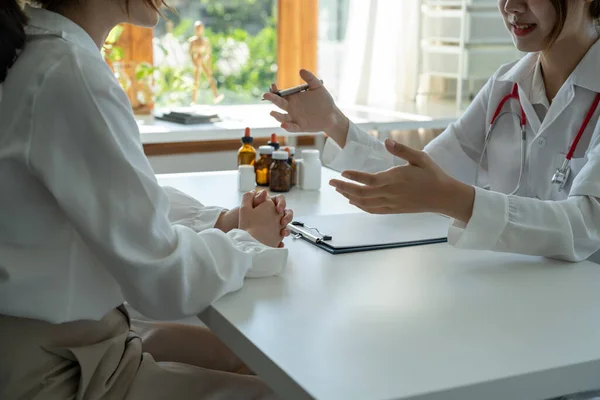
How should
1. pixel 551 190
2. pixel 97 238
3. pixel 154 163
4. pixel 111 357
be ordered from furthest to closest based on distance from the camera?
pixel 154 163 < pixel 551 190 < pixel 111 357 < pixel 97 238

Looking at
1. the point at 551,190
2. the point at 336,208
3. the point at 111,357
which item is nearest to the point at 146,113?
the point at 336,208

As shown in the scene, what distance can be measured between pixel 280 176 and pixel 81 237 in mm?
901

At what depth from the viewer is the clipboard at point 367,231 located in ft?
4.44

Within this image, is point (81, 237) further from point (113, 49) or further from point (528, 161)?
point (113, 49)

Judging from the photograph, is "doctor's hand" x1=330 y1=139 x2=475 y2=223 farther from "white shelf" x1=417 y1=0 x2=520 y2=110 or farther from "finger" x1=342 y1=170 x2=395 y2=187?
"white shelf" x1=417 y1=0 x2=520 y2=110

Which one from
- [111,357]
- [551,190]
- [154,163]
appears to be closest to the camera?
[111,357]

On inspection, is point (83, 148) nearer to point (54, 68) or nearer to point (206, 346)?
point (54, 68)

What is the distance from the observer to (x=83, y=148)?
945mm

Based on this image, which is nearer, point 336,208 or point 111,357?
point 111,357

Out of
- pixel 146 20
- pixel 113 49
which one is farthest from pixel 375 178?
pixel 113 49

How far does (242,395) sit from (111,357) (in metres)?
0.19

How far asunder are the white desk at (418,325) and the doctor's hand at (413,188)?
0.09 metres

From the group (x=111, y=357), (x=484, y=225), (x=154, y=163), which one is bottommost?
(x=154, y=163)

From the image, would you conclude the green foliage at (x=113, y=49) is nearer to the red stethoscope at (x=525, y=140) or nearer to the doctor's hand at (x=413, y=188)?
the red stethoscope at (x=525, y=140)
